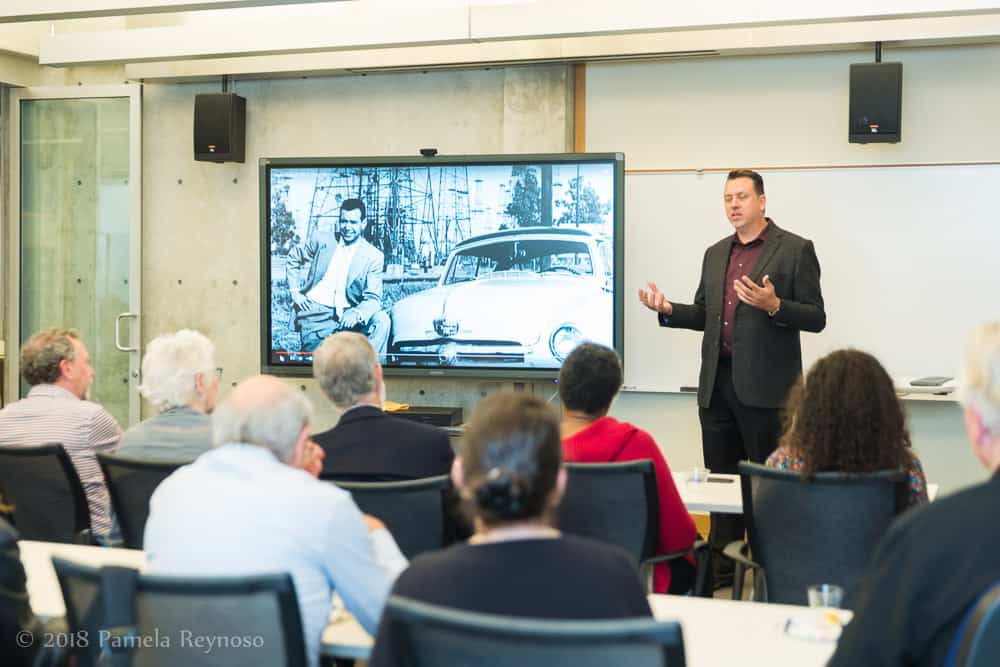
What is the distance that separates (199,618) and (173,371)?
73.6 inches

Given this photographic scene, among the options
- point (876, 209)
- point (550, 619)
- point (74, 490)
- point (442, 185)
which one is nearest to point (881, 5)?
point (876, 209)

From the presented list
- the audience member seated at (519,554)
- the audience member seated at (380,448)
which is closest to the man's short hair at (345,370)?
the audience member seated at (380,448)

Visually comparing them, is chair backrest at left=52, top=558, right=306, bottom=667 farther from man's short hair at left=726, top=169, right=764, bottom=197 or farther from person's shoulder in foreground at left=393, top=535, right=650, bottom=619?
man's short hair at left=726, top=169, right=764, bottom=197

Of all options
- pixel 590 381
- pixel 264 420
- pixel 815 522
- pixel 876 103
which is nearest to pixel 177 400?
pixel 590 381

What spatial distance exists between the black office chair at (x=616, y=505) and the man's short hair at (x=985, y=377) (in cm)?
138

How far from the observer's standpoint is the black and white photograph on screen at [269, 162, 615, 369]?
6527 millimetres

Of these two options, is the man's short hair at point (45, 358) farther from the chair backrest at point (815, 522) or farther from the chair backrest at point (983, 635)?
the chair backrest at point (983, 635)

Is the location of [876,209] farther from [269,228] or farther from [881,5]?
[269,228]

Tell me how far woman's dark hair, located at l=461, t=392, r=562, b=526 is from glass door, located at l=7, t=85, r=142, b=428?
6.23 meters

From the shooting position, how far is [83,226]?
7.70 metres

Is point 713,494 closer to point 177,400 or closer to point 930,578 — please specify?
point 177,400

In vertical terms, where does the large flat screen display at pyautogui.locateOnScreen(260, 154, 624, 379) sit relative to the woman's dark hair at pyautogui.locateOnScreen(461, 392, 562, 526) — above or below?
above

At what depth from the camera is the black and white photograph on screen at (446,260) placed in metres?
6.53

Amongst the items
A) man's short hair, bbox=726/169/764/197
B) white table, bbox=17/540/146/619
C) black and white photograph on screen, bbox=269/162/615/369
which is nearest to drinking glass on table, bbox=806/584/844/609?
white table, bbox=17/540/146/619
